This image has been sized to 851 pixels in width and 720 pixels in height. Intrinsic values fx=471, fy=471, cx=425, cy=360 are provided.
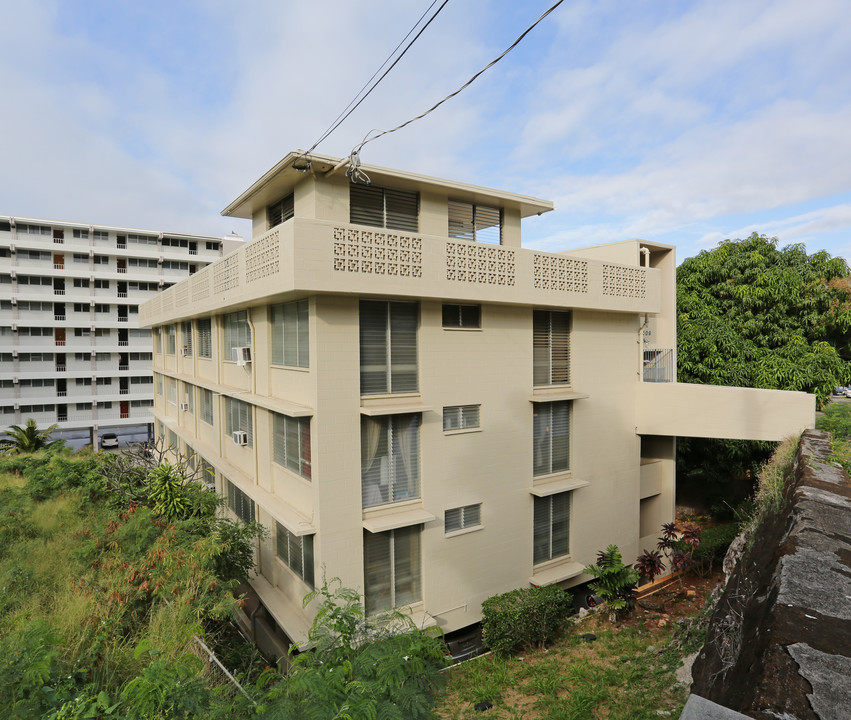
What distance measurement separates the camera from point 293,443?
30.8 ft

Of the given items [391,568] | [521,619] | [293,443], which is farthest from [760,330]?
[293,443]

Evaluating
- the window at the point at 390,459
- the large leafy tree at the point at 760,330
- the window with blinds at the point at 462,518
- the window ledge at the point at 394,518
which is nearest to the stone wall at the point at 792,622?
the window ledge at the point at 394,518

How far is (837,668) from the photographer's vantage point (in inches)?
102

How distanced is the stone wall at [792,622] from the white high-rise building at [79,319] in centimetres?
3471

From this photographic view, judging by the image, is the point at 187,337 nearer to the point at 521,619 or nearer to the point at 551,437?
the point at 551,437

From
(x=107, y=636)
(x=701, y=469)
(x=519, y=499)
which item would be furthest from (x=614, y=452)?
(x=107, y=636)

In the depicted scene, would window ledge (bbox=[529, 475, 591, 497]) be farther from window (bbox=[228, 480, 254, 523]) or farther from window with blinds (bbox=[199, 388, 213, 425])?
window with blinds (bbox=[199, 388, 213, 425])

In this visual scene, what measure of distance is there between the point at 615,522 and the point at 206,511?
10.4 meters

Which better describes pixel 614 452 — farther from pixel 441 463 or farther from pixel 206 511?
pixel 206 511

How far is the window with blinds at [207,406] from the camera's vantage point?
1514 cm

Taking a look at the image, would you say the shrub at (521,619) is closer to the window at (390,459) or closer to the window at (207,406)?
the window at (390,459)

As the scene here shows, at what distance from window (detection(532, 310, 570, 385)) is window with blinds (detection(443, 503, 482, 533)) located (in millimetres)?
3337

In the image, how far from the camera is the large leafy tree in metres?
16.2

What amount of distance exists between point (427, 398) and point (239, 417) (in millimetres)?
A: 5781
